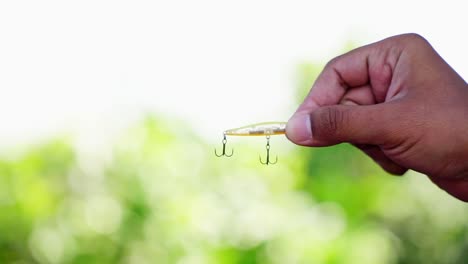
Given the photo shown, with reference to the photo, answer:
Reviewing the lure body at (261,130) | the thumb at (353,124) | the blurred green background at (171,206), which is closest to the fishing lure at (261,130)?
the lure body at (261,130)

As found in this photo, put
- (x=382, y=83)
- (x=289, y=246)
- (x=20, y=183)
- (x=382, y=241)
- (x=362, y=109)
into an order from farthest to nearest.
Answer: (x=382, y=241), (x=20, y=183), (x=289, y=246), (x=382, y=83), (x=362, y=109)

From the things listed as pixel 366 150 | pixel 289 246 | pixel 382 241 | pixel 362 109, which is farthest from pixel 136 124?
pixel 362 109

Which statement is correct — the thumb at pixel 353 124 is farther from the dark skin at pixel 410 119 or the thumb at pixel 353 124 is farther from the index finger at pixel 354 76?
the index finger at pixel 354 76

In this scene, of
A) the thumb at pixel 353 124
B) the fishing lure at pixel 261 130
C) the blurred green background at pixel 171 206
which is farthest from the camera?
the blurred green background at pixel 171 206

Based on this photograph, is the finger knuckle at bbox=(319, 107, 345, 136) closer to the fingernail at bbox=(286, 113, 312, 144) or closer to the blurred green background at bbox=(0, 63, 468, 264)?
the fingernail at bbox=(286, 113, 312, 144)

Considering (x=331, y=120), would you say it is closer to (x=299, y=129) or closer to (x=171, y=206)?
(x=299, y=129)

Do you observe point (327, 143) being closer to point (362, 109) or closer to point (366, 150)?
point (362, 109)

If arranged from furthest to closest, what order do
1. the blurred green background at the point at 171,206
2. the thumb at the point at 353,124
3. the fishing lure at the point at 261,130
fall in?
1. the blurred green background at the point at 171,206
2. the fishing lure at the point at 261,130
3. the thumb at the point at 353,124
